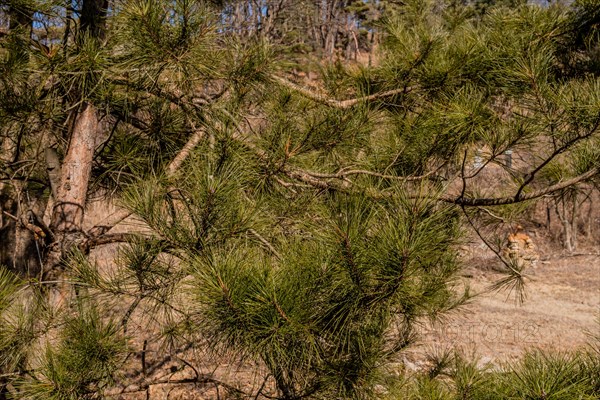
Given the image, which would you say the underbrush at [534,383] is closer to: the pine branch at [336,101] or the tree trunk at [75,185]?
the pine branch at [336,101]

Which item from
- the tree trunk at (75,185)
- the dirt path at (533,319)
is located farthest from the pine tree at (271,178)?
the dirt path at (533,319)

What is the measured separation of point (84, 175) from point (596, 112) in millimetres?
1760

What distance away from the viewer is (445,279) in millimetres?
1765

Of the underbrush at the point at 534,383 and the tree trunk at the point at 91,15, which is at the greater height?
the tree trunk at the point at 91,15

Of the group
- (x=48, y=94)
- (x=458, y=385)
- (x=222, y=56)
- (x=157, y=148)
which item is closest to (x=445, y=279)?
(x=458, y=385)

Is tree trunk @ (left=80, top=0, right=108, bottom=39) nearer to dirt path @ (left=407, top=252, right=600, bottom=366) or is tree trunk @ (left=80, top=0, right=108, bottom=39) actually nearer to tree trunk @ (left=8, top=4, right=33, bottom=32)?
tree trunk @ (left=8, top=4, right=33, bottom=32)

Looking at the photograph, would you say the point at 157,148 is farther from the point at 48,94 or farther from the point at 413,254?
the point at 413,254

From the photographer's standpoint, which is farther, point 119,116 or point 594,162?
point 119,116

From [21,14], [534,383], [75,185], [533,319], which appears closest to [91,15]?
[21,14]

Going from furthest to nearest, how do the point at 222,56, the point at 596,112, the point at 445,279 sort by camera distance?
the point at 222,56, the point at 445,279, the point at 596,112

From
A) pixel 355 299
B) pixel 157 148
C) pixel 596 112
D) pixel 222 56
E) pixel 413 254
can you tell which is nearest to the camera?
pixel 413 254

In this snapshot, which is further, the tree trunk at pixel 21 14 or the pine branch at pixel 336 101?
the pine branch at pixel 336 101

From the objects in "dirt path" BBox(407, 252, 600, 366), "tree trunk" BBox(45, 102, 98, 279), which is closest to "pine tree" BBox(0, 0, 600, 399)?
"tree trunk" BBox(45, 102, 98, 279)

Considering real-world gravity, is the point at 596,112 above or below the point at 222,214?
above
